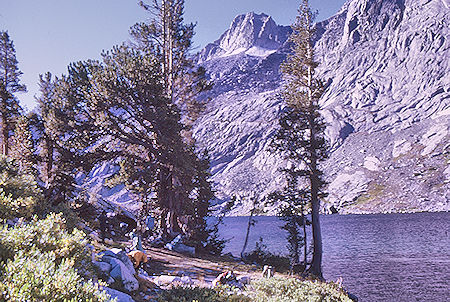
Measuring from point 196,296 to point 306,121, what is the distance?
21.3 metres

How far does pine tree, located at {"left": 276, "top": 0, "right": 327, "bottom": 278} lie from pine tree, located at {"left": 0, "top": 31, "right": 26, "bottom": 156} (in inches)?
1368

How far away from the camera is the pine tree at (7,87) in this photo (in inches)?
1437

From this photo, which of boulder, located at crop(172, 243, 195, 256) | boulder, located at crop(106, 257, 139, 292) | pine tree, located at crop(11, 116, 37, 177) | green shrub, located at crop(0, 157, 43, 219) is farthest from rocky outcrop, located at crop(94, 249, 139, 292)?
pine tree, located at crop(11, 116, 37, 177)

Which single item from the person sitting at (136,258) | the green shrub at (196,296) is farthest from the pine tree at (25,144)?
the green shrub at (196,296)

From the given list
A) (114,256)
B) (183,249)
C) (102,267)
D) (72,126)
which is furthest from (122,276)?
(72,126)

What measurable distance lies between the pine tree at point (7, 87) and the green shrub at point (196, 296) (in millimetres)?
37188

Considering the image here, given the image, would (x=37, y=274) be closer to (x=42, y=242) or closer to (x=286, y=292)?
(x=42, y=242)

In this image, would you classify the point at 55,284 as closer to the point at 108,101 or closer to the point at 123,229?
the point at 108,101

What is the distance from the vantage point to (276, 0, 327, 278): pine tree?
24.5 meters

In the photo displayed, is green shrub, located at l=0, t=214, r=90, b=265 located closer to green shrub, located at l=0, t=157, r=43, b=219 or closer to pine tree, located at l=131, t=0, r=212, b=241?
green shrub, located at l=0, t=157, r=43, b=219

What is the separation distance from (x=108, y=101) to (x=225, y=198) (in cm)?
17232

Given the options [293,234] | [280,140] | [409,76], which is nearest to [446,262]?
[293,234]

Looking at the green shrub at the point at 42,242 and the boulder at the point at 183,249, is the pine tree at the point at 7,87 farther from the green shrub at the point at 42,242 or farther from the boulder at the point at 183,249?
the green shrub at the point at 42,242

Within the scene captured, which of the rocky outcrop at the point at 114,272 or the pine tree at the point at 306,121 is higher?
the pine tree at the point at 306,121
